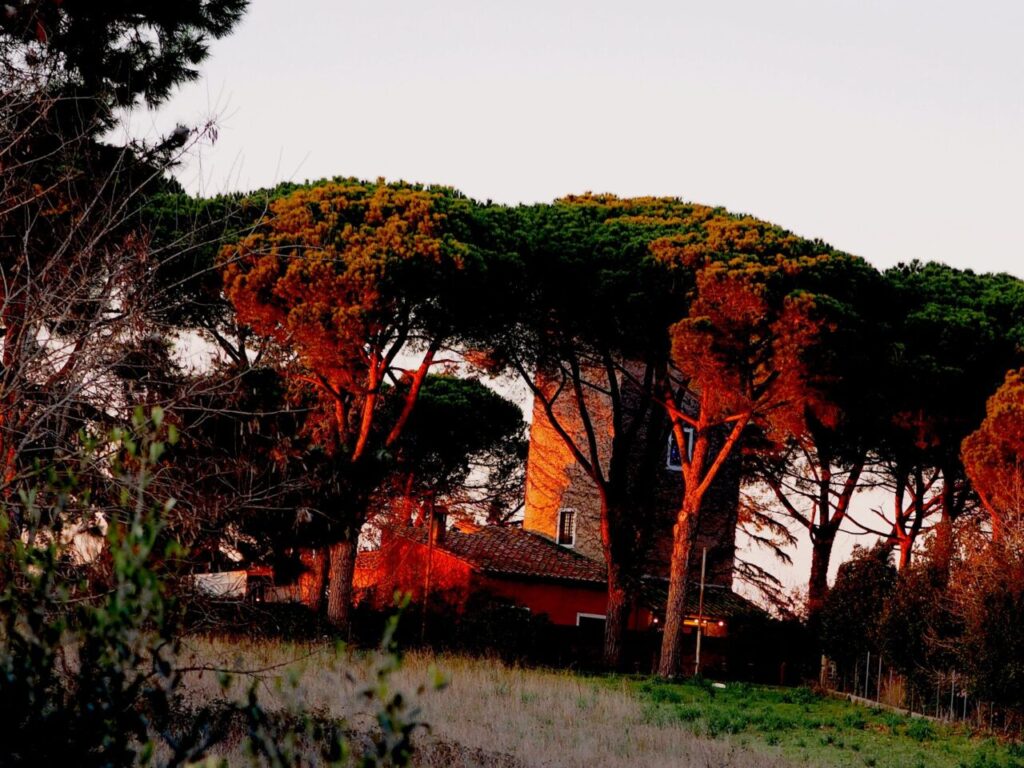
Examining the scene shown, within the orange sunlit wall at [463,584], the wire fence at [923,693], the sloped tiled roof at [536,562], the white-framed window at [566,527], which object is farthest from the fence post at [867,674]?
the white-framed window at [566,527]

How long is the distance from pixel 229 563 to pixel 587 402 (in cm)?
1692

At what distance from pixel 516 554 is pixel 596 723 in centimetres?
2402

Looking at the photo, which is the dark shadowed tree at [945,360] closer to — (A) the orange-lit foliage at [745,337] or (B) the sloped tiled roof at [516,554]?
(A) the orange-lit foliage at [745,337]

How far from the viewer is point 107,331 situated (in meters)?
10.8

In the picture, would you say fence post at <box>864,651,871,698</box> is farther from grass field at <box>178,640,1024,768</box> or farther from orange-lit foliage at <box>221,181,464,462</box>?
orange-lit foliage at <box>221,181,464,462</box>

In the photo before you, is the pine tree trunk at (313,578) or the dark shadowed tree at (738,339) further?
the pine tree trunk at (313,578)

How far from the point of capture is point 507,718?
51.1 ft

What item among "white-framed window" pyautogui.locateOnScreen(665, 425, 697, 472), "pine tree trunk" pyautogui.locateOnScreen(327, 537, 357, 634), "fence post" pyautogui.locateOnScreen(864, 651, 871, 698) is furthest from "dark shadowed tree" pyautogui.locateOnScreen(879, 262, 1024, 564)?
"pine tree trunk" pyautogui.locateOnScreen(327, 537, 357, 634)

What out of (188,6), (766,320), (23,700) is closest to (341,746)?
(23,700)

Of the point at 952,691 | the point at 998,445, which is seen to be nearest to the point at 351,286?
the point at 952,691

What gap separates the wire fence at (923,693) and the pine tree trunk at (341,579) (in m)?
10.6

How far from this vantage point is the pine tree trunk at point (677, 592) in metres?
29.2

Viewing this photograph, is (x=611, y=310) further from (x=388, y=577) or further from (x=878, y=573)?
(x=388, y=577)

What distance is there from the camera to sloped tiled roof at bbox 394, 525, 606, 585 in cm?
3888
